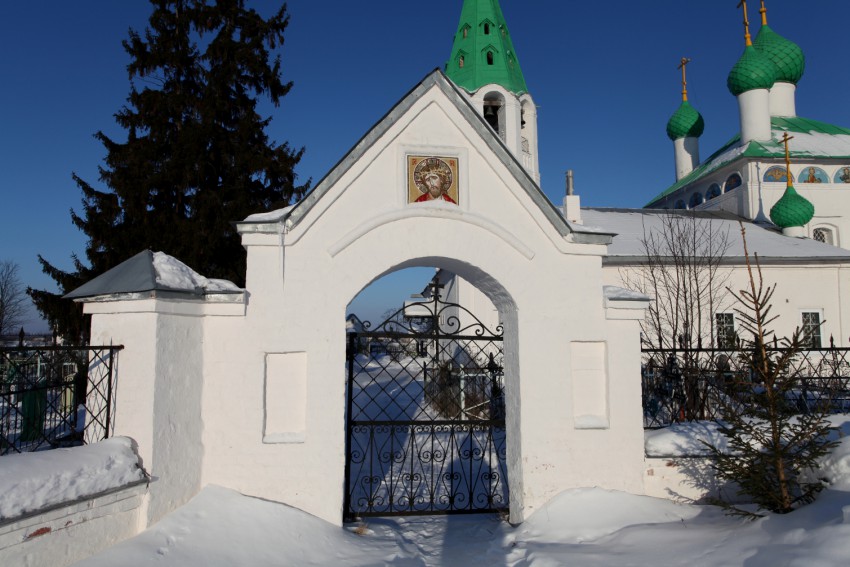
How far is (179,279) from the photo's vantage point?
17.0ft

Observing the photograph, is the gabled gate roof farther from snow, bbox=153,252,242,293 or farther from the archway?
the archway

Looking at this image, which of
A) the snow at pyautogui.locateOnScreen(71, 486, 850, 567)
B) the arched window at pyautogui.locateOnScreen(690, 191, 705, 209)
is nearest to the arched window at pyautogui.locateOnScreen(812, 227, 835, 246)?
the arched window at pyautogui.locateOnScreen(690, 191, 705, 209)

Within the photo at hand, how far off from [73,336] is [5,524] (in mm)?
11363

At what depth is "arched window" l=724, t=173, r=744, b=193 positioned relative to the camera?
24156 millimetres

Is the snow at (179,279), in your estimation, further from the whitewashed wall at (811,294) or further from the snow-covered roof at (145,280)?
the whitewashed wall at (811,294)

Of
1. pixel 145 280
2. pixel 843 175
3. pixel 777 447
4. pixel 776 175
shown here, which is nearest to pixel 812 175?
pixel 843 175

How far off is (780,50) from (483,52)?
16030mm

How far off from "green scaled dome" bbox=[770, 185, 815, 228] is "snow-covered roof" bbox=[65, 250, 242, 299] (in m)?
21.0

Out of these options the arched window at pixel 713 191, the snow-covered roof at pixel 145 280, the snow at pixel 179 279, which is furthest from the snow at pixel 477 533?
the arched window at pixel 713 191

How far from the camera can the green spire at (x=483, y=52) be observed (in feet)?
54.4

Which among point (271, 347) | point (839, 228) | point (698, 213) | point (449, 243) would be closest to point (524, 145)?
point (698, 213)

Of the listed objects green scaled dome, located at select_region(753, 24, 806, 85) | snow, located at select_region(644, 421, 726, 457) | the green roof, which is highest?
green scaled dome, located at select_region(753, 24, 806, 85)

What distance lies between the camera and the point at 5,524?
3564 millimetres

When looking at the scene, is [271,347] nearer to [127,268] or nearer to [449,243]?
[127,268]
